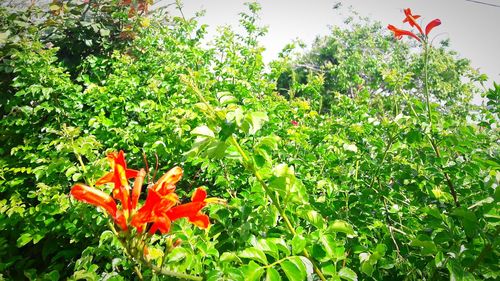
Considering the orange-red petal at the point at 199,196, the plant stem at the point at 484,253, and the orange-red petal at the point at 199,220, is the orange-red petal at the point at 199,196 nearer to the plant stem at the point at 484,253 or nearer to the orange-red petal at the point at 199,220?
the orange-red petal at the point at 199,220

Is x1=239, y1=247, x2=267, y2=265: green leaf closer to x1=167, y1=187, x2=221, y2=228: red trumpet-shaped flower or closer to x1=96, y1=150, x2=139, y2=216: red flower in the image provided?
x1=167, y1=187, x2=221, y2=228: red trumpet-shaped flower

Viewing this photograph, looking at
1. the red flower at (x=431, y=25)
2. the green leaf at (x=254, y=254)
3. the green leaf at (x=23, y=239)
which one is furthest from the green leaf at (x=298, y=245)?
the green leaf at (x=23, y=239)

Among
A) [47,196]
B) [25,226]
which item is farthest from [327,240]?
[25,226]

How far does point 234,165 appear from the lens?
1796 mm

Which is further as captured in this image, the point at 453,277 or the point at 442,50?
the point at 442,50

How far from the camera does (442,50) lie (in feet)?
56.1

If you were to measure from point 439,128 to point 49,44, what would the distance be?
4.60 metres

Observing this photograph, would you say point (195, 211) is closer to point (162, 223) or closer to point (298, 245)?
point (162, 223)

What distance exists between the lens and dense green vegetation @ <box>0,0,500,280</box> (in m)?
0.98

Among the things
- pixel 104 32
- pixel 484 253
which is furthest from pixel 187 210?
pixel 104 32

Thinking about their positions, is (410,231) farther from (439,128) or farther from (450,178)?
(439,128)

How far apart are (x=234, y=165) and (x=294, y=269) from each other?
102cm

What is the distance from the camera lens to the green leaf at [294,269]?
0.81 meters

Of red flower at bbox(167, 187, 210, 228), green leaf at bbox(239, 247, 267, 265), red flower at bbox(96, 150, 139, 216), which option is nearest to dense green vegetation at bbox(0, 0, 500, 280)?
green leaf at bbox(239, 247, 267, 265)
